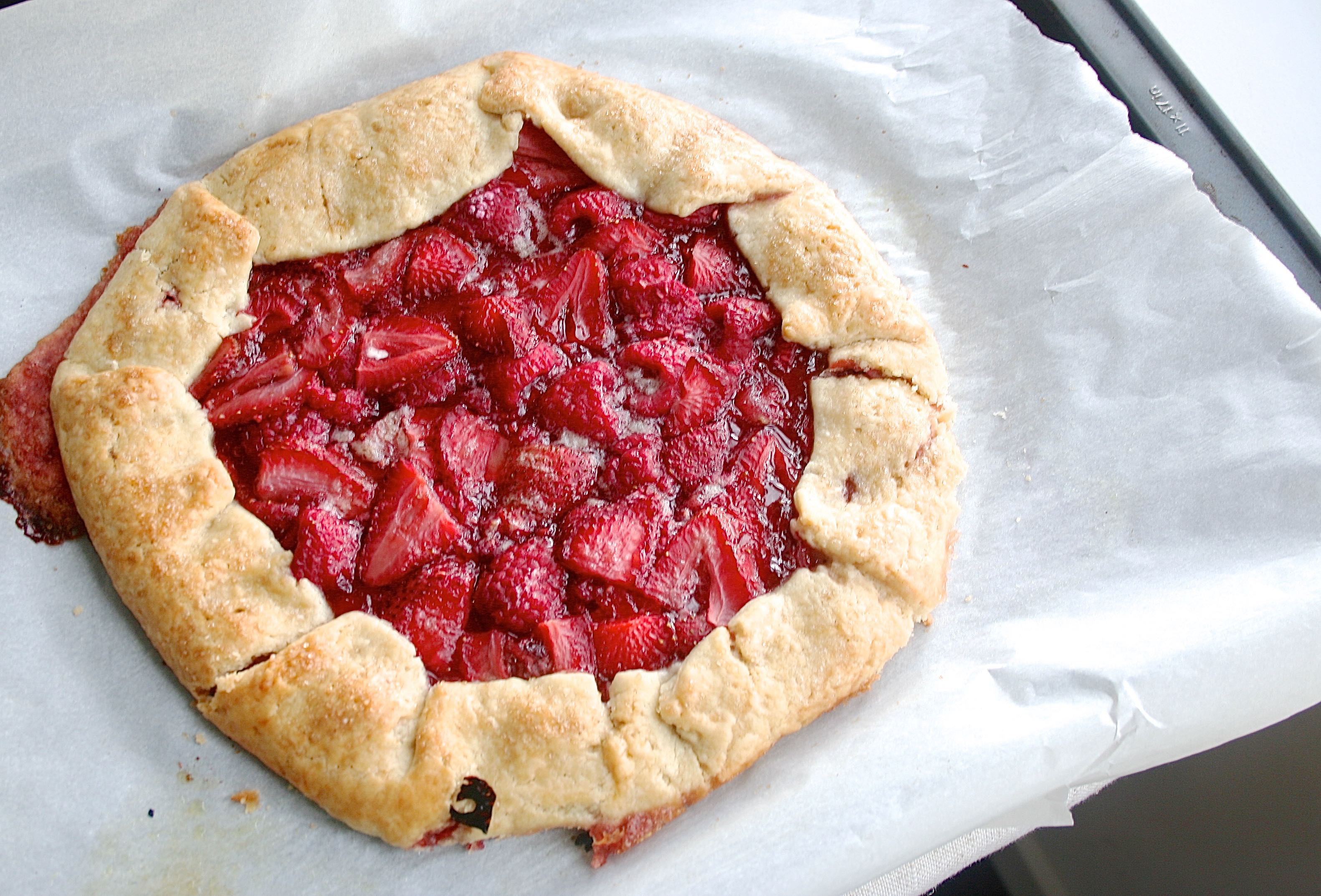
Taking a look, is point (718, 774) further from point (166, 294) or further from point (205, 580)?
point (166, 294)

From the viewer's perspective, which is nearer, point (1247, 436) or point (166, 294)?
point (166, 294)

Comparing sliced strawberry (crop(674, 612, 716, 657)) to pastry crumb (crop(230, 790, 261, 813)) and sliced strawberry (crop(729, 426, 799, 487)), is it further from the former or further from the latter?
pastry crumb (crop(230, 790, 261, 813))

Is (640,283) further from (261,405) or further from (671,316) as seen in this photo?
(261,405)

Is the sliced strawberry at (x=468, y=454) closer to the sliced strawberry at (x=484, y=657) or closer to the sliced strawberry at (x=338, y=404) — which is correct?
the sliced strawberry at (x=338, y=404)

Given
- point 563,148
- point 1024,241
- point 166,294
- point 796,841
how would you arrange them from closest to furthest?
1. point 796,841
2. point 166,294
3. point 563,148
4. point 1024,241

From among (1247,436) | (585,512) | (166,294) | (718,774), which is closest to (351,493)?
(585,512)

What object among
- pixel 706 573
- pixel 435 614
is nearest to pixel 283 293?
pixel 435 614

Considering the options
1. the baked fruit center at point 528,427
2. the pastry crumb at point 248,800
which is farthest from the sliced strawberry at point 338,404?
the pastry crumb at point 248,800
